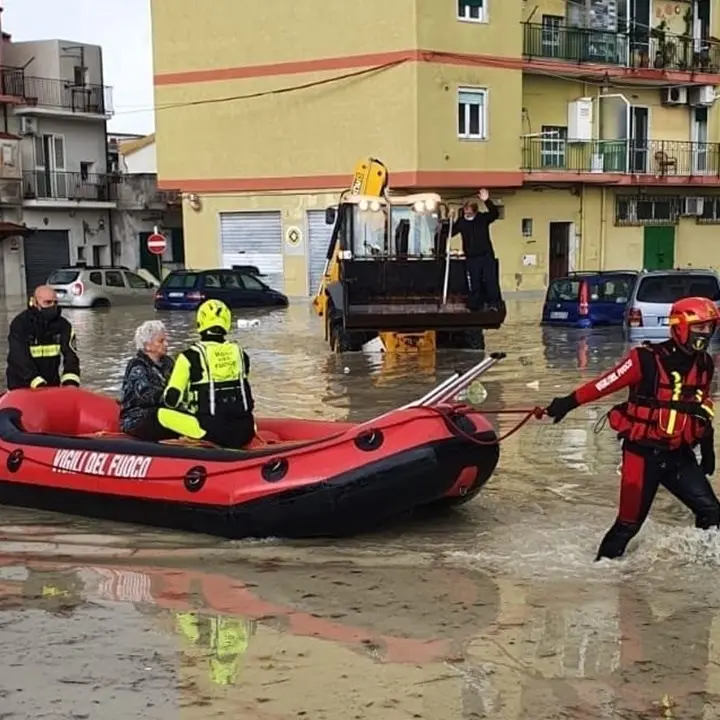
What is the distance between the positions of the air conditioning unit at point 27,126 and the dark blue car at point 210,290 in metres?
12.8

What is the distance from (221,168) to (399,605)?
31.7 meters

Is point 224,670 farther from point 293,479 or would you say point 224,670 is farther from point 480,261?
point 480,261

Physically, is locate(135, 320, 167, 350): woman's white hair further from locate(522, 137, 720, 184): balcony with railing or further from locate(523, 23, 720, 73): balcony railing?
locate(523, 23, 720, 73): balcony railing

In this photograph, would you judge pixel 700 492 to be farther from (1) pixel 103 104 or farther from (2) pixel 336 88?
(1) pixel 103 104

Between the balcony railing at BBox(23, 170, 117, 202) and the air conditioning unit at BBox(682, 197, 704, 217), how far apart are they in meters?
20.5

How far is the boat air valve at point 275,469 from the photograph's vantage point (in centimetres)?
757

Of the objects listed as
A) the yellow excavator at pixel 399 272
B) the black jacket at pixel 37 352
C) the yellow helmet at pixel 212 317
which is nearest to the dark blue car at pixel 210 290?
the yellow excavator at pixel 399 272

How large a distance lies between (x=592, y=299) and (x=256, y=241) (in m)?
15.9

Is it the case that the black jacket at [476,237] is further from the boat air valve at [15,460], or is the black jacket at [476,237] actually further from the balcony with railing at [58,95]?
the balcony with railing at [58,95]

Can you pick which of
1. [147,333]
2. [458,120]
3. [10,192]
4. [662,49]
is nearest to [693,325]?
[147,333]

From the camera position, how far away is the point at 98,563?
7.47 metres

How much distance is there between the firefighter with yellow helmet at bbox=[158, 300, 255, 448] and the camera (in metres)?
7.77

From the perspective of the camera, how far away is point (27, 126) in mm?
41781

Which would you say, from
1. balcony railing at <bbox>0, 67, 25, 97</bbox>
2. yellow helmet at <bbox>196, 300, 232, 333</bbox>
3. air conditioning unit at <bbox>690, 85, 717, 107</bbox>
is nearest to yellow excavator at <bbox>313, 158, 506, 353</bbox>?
yellow helmet at <bbox>196, 300, 232, 333</bbox>
